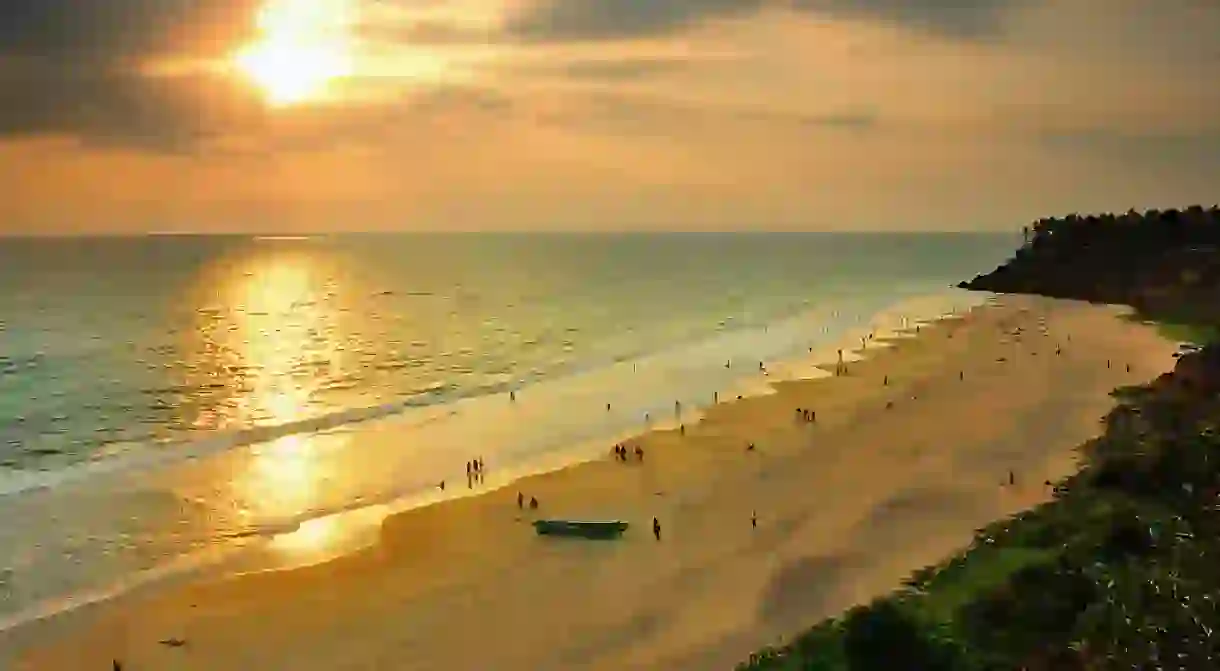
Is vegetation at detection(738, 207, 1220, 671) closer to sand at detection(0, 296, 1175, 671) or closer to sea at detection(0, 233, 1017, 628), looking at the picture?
sand at detection(0, 296, 1175, 671)

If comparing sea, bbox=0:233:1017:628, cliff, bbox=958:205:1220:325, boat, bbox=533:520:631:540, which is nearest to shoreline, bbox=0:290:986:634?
sea, bbox=0:233:1017:628

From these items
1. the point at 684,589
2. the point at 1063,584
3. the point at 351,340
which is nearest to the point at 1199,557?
the point at 1063,584

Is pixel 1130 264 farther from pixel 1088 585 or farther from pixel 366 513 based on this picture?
pixel 1088 585

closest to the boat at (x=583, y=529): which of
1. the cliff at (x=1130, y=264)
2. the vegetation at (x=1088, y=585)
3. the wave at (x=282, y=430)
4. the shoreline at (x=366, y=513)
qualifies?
the shoreline at (x=366, y=513)

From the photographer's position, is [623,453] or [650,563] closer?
[650,563]

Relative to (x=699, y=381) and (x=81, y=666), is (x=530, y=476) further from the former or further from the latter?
(x=699, y=381)

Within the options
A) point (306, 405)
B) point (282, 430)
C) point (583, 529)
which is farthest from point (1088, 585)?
point (306, 405)

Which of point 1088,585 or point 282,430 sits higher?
point 1088,585
